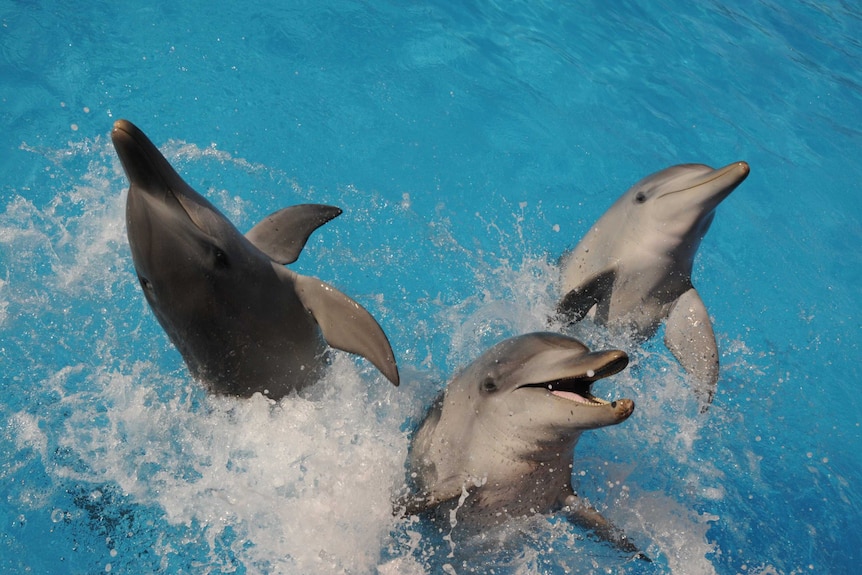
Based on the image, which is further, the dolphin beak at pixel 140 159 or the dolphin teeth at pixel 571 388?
the dolphin teeth at pixel 571 388

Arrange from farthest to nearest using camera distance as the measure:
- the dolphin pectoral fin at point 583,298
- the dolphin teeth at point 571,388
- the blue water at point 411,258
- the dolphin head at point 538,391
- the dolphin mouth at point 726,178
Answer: the dolphin pectoral fin at point 583,298 < the dolphin mouth at point 726,178 < the blue water at point 411,258 < the dolphin teeth at point 571,388 < the dolphin head at point 538,391

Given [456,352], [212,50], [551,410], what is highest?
[551,410]

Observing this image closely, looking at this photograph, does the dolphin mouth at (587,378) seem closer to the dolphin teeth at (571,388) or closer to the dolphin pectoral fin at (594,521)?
the dolphin teeth at (571,388)

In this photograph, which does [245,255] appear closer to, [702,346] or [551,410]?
[551,410]

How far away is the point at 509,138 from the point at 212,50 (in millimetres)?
3908

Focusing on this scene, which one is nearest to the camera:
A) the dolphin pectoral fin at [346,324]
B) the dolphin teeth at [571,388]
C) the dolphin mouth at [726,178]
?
the dolphin teeth at [571,388]

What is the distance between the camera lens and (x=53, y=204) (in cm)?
771

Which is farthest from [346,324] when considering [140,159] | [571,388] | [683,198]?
[683,198]

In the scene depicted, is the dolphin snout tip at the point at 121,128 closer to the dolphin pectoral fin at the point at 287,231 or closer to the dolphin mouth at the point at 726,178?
the dolphin pectoral fin at the point at 287,231

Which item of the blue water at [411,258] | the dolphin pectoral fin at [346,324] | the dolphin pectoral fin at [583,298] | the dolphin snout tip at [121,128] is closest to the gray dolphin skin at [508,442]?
the blue water at [411,258]

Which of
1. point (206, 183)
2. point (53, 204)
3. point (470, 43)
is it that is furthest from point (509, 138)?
point (53, 204)

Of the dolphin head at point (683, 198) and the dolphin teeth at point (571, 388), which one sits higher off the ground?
the dolphin head at point (683, 198)

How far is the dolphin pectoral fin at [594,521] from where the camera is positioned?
4.97 metres

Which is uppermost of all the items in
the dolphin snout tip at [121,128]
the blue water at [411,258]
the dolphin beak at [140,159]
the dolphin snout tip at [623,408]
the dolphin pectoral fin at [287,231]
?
the dolphin snout tip at [121,128]
